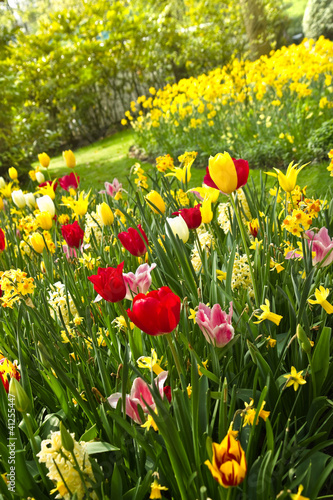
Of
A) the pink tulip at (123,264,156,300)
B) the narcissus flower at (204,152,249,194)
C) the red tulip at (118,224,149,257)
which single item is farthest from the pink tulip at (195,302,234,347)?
the red tulip at (118,224,149,257)

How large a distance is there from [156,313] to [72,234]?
3.75 feet

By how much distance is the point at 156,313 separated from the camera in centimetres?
95

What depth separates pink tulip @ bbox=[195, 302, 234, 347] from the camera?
42.9 inches

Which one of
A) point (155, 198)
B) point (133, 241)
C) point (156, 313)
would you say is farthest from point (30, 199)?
point (156, 313)

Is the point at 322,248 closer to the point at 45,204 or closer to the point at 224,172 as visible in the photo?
the point at 224,172

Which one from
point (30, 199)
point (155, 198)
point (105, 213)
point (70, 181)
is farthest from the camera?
point (70, 181)

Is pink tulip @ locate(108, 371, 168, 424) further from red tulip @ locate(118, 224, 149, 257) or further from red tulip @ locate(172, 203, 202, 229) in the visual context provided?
red tulip @ locate(172, 203, 202, 229)

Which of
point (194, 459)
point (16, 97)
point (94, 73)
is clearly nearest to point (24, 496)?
point (194, 459)

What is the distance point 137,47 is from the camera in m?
12.4

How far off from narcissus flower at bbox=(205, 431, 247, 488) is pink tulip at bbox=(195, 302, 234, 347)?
367mm

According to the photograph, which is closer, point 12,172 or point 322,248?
point 322,248

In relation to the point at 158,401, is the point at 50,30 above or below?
above

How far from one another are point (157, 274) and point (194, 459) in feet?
2.69

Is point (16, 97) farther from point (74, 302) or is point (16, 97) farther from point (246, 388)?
point (246, 388)
